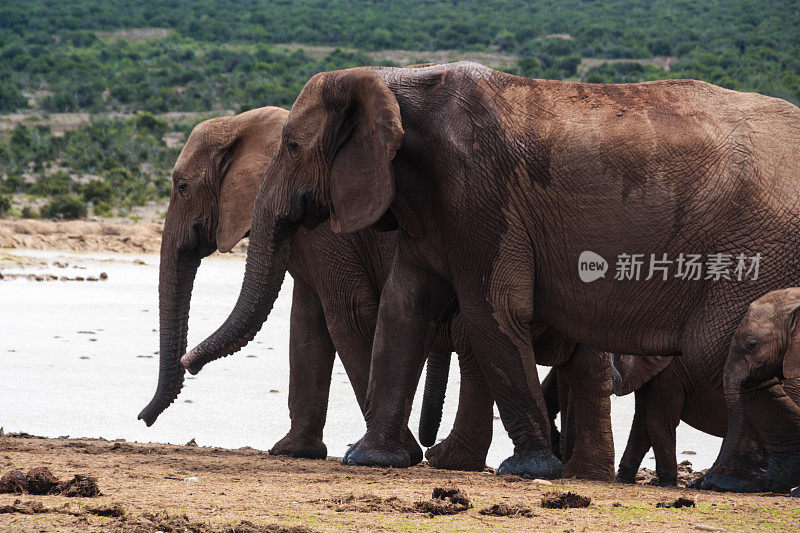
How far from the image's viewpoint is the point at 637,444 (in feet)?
26.9

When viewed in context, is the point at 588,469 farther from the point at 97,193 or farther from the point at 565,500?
the point at 97,193

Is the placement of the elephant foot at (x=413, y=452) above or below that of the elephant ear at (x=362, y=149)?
below

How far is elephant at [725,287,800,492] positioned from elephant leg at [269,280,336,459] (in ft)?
9.82

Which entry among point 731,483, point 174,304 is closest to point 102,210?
point 174,304

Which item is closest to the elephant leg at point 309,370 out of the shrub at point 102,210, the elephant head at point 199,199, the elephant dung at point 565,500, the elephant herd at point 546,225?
the elephant head at point 199,199

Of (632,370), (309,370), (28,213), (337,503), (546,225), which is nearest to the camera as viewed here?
(337,503)

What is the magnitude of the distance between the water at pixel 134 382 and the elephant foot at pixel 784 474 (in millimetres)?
3067

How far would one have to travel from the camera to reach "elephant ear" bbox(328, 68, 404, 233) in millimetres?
5930

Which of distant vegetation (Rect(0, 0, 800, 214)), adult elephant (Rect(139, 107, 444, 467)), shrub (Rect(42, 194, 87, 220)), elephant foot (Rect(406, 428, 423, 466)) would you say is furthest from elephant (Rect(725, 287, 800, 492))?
distant vegetation (Rect(0, 0, 800, 214))

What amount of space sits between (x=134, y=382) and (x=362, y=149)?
5032 mm

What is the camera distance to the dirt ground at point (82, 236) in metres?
19.2

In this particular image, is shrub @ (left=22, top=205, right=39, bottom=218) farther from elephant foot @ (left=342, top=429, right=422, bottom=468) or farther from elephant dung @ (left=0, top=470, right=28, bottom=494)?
elephant dung @ (left=0, top=470, right=28, bottom=494)

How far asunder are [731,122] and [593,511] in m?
2.08

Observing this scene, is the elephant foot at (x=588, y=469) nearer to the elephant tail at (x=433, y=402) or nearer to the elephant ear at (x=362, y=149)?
the elephant tail at (x=433, y=402)
